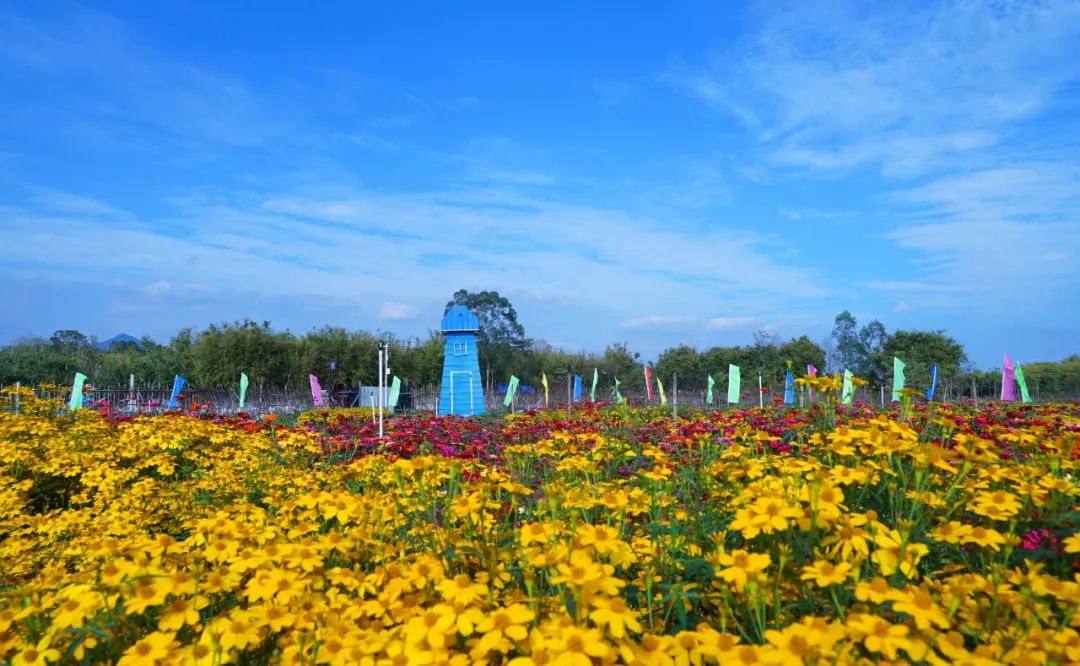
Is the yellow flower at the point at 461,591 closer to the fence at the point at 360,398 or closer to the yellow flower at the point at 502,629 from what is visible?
the yellow flower at the point at 502,629

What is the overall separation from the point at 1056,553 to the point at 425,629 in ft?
4.82

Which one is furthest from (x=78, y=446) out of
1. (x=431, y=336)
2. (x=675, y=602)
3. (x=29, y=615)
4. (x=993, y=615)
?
(x=431, y=336)

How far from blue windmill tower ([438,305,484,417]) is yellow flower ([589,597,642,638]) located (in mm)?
11849

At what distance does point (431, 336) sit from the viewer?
24.6 metres

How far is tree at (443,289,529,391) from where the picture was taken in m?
24.3

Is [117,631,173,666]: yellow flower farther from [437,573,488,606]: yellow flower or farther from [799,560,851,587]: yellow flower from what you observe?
[799,560,851,587]: yellow flower

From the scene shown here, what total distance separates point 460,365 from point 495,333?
14.3 m

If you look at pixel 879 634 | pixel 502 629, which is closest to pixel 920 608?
pixel 879 634

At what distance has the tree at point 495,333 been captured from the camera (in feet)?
79.7

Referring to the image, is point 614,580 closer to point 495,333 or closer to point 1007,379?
point 1007,379

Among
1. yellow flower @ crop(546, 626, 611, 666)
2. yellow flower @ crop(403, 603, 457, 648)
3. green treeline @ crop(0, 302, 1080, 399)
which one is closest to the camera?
yellow flower @ crop(546, 626, 611, 666)

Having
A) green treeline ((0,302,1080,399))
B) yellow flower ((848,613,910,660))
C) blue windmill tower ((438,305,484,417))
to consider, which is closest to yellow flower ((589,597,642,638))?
yellow flower ((848,613,910,660))

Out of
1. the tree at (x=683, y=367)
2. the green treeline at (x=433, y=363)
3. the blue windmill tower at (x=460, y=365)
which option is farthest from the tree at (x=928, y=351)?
the blue windmill tower at (x=460, y=365)

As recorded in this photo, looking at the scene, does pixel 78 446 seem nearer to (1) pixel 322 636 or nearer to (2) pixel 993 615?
(1) pixel 322 636
